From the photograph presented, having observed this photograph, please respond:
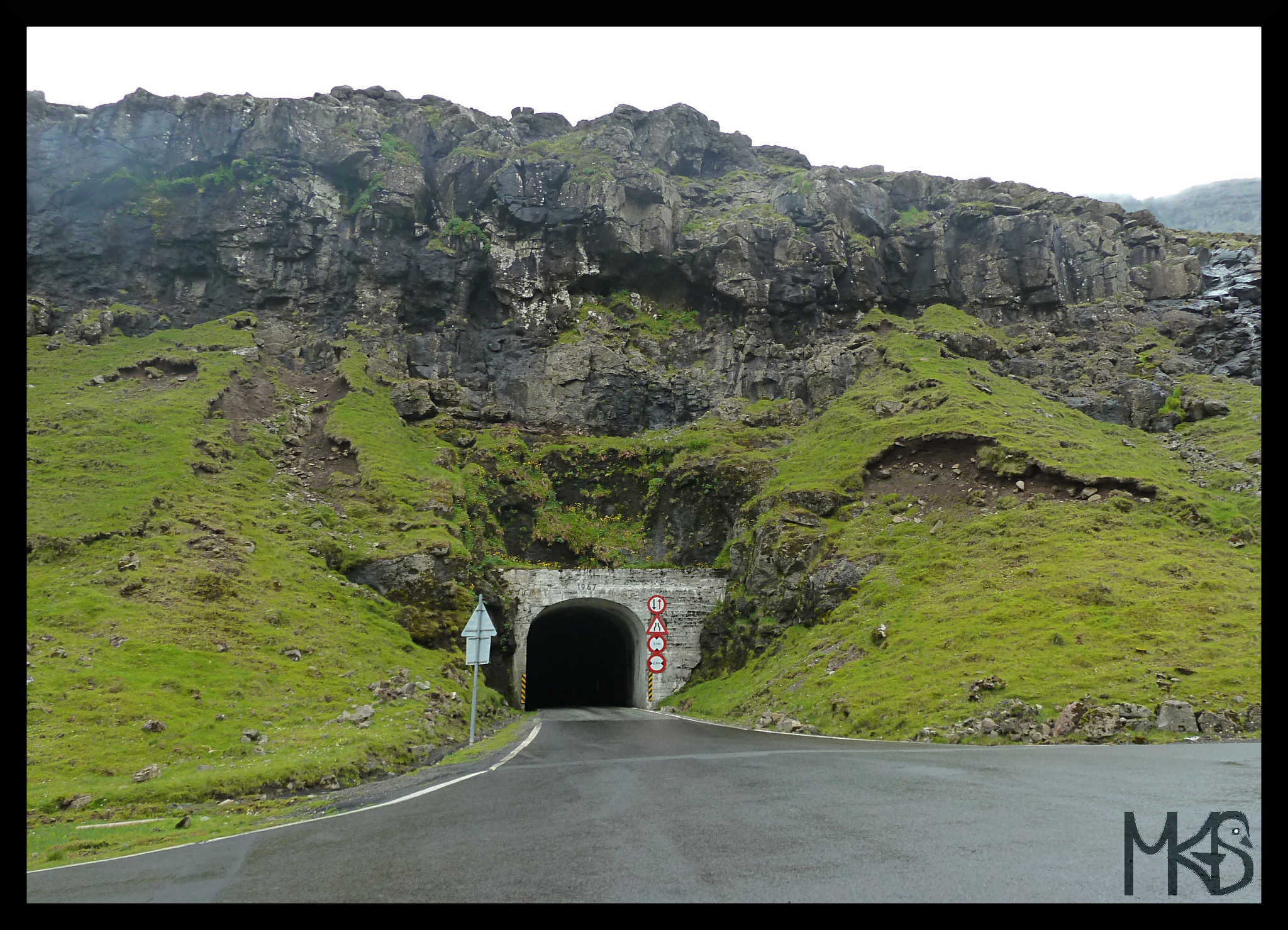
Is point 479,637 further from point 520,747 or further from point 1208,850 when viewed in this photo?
point 1208,850

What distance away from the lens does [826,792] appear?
949 centimetres

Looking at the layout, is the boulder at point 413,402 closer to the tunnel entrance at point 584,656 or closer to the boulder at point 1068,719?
the tunnel entrance at point 584,656

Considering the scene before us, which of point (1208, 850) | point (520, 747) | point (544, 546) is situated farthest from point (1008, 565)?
point (544, 546)

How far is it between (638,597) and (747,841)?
104 ft

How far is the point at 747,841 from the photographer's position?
704 cm

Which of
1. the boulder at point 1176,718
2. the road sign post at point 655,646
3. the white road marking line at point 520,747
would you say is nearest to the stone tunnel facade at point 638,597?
the road sign post at point 655,646

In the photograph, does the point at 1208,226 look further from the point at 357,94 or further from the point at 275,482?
the point at 275,482

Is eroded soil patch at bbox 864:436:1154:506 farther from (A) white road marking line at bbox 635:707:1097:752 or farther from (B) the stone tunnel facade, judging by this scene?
(A) white road marking line at bbox 635:707:1097:752

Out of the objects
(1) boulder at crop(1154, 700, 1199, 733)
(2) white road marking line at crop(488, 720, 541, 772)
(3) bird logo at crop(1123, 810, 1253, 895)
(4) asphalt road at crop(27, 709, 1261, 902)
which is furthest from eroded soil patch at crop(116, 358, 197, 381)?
(3) bird logo at crop(1123, 810, 1253, 895)

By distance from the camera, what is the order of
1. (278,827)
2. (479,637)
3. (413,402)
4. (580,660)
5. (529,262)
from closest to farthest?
1. (278,827)
2. (479,637)
3. (413,402)
4. (580,660)
5. (529,262)

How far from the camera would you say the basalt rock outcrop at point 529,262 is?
59.8 meters

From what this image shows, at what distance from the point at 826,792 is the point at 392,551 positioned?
2805 cm
